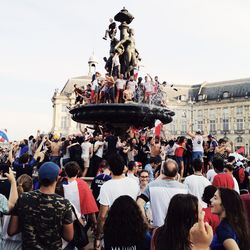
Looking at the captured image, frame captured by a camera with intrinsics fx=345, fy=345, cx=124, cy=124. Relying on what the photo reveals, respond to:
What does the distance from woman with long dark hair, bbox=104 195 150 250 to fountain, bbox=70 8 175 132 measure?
28.5 ft

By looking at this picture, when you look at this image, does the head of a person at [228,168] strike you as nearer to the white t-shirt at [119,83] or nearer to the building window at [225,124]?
the white t-shirt at [119,83]

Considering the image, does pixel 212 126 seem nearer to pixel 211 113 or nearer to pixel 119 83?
pixel 211 113

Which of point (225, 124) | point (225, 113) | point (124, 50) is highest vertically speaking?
point (225, 113)

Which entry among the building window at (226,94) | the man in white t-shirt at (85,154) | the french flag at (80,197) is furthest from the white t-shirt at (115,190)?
the building window at (226,94)

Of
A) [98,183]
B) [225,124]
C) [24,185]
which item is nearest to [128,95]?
[98,183]

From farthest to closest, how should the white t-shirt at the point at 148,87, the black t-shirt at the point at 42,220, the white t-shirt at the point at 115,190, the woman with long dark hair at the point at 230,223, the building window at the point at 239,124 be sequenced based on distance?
the building window at the point at 239,124
the white t-shirt at the point at 148,87
the white t-shirt at the point at 115,190
the black t-shirt at the point at 42,220
the woman with long dark hair at the point at 230,223

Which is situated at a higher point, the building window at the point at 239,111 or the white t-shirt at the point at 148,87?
the building window at the point at 239,111

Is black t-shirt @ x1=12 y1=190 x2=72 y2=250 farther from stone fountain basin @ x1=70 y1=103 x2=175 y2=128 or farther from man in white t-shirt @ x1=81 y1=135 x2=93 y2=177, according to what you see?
stone fountain basin @ x1=70 y1=103 x2=175 y2=128

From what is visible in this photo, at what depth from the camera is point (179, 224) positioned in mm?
2975

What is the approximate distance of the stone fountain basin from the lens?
39.2 ft

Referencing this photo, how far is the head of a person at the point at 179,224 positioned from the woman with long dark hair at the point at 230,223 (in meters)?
0.39

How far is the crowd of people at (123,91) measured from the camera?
1349 centimetres

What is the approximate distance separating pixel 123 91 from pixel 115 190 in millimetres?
8703

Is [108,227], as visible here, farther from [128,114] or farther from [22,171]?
[128,114]
